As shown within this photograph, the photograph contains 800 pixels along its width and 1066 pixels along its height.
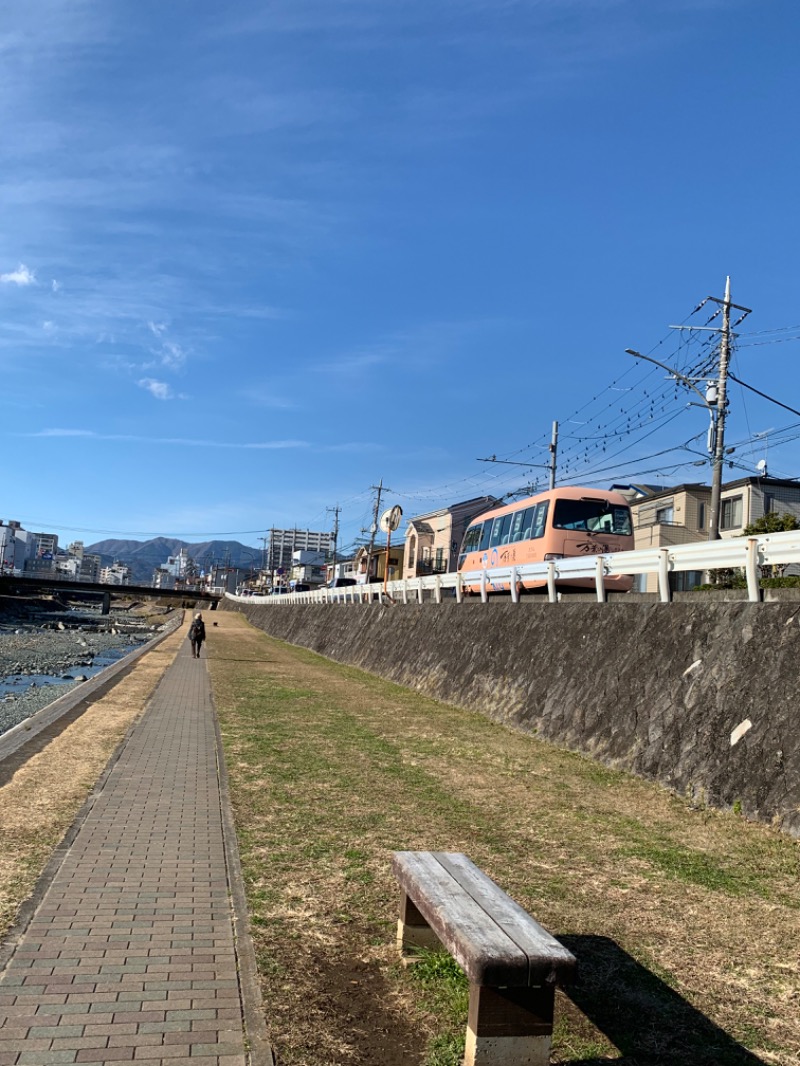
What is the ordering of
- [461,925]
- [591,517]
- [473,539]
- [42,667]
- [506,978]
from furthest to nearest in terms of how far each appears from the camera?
[42,667] < [473,539] < [591,517] < [461,925] < [506,978]

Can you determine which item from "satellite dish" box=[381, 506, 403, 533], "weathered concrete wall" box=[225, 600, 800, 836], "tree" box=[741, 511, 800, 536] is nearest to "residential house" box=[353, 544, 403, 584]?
"satellite dish" box=[381, 506, 403, 533]

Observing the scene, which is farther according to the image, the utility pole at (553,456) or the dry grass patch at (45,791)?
the utility pole at (553,456)

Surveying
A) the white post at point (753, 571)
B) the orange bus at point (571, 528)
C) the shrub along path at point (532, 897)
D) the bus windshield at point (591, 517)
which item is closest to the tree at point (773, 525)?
the bus windshield at point (591, 517)

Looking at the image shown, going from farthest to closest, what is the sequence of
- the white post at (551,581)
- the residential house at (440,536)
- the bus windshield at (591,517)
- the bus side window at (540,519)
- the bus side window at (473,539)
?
the residential house at (440,536) → the bus side window at (473,539) → the bus side window at (540,519) → the bus windshield at (591,517) → the white post at (551,581)

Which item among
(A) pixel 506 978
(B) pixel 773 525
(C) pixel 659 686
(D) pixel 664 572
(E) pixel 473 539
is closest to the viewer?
(A) pixel 506 978

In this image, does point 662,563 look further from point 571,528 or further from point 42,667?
point 42,667

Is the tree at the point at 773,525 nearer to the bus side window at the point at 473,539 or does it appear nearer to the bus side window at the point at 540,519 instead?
the bus side window at the point at 473,539

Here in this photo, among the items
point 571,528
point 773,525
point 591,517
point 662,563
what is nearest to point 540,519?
point 571,528

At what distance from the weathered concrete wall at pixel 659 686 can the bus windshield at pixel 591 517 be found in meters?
4.17

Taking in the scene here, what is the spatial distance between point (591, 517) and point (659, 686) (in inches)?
454

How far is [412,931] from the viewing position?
434 centimetres

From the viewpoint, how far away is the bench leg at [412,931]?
14.2ft

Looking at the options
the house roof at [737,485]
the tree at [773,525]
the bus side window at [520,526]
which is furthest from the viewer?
the house roof at [737,485]

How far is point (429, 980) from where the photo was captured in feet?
13.3
